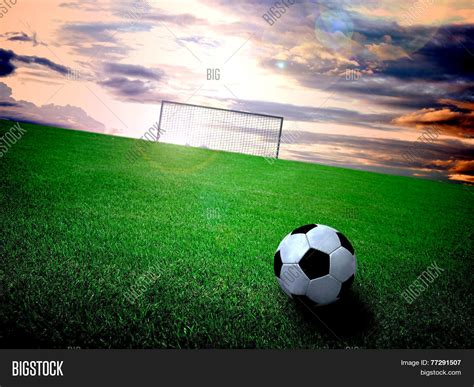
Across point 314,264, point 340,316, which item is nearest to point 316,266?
point 314,264

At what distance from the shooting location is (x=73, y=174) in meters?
5.74

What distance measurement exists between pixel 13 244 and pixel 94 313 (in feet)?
4.31

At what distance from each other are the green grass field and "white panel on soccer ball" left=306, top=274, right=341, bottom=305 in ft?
0.36

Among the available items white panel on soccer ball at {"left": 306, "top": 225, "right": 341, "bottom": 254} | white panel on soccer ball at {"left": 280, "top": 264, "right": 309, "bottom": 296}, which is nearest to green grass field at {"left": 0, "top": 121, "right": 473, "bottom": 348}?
white panel on soccer ball at {"left": 280, "top": 264, "right": 309, "bottom": 296}

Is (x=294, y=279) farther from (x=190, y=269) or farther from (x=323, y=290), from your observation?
(x=190, y=269)

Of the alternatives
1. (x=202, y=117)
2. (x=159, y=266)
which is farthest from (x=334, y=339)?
(x=202, y=117)

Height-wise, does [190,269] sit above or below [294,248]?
below

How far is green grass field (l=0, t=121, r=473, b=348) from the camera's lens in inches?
83.7

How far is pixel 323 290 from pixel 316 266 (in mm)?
177

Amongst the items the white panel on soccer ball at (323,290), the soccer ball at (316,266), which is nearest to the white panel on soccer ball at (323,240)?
the soccer ball at (316,266)

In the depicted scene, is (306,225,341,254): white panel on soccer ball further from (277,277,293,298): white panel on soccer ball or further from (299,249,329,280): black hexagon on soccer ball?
(277,277,293,298): white panel on soccer ball

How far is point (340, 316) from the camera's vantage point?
241cm

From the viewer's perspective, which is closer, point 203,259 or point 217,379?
point 217,379

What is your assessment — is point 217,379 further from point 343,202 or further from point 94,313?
point 343,202
